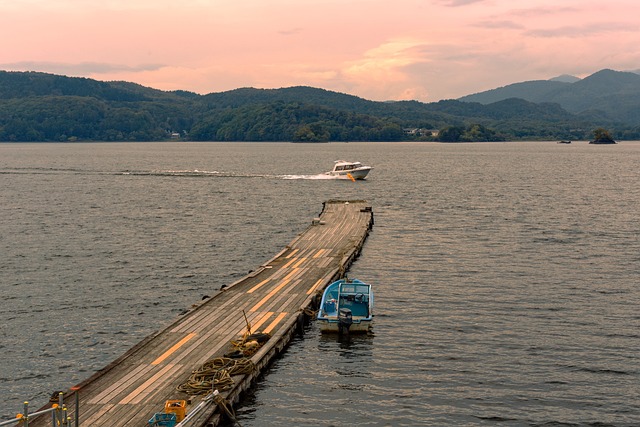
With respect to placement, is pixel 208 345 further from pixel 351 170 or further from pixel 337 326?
pixel 351 170

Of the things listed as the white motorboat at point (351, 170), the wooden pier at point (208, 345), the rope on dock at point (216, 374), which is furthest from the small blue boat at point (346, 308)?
the white motorboat at point (351, 170)

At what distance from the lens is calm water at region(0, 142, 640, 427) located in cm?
2762

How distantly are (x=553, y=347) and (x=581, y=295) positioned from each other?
36.8 feet

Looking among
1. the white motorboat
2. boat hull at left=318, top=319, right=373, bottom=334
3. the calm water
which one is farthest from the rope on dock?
the white motorboat

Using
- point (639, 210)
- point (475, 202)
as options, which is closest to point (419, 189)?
point (475, 202)

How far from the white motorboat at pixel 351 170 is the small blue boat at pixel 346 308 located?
4131 inches

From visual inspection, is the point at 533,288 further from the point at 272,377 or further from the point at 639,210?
the point at 639,210

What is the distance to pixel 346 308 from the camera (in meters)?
36.9

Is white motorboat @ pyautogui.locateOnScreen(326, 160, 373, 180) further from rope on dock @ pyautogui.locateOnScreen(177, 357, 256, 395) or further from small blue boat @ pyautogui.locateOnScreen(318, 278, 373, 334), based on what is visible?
rope on dock @ pyautogui.locateOnScreen(177, 357, 256, 395)

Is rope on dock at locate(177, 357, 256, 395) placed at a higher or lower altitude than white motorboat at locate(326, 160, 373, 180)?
lower

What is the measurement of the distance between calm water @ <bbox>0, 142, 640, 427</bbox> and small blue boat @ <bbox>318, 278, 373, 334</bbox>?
713mm

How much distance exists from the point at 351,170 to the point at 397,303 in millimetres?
103322

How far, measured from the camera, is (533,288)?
4522cm

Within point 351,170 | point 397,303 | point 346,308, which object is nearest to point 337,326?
point 346,308
